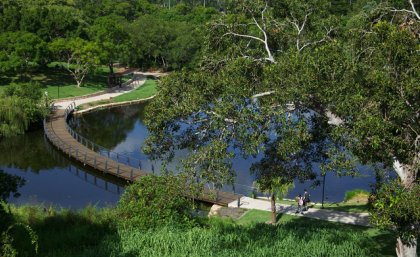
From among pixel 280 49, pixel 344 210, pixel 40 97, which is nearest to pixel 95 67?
pixel 40 97

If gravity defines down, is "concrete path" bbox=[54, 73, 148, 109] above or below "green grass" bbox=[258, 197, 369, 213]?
below

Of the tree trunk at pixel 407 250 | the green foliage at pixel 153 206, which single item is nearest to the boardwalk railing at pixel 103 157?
the green foliage at pixel 153 206

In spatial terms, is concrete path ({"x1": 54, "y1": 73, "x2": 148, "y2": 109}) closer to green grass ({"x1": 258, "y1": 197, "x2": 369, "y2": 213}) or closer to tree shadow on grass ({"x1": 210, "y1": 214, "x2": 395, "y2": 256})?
green grass ({"x1": 258, "y1": 197, "x2": 369, "y2": 213})

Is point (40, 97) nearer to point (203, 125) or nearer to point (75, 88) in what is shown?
point (75, 88)

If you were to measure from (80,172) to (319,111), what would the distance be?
29565 millimetres

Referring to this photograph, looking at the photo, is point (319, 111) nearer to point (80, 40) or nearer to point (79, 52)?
point (79, 52)

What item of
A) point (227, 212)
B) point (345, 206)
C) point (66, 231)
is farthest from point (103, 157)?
point (66, 231)

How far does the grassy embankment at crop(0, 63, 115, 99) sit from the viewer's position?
219ft

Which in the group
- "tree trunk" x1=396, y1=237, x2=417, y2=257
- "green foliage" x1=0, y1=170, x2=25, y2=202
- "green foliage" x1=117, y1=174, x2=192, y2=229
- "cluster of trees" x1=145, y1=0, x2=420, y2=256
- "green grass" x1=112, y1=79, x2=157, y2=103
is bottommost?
"green grass" x1=112, y1=79, x2=157, y2=103

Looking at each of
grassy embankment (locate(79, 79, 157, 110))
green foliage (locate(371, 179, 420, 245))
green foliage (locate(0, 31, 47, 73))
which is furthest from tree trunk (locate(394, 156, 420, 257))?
green foliage (locate(0, 31, 47, 73))

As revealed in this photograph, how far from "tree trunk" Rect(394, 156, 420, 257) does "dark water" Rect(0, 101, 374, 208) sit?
38.7 ft

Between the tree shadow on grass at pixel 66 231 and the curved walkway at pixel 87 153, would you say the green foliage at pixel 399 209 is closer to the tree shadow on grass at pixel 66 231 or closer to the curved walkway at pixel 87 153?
the tree shadow on grass at pixel 66 231

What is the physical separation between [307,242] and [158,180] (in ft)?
22.3

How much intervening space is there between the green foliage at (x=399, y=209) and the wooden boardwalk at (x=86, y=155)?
17637mm
